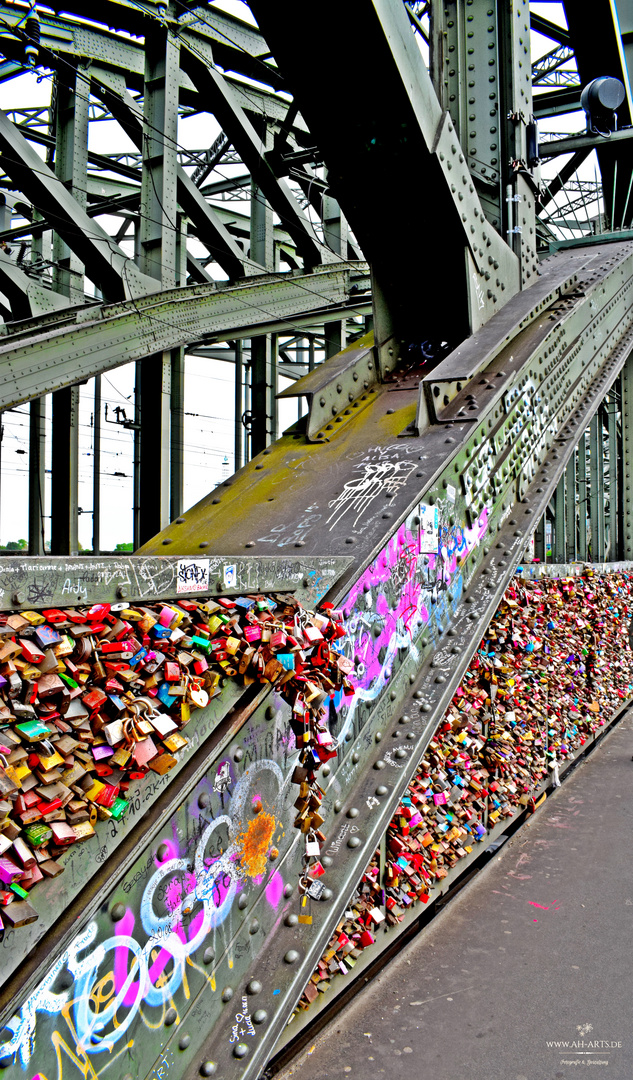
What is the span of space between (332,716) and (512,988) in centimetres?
182

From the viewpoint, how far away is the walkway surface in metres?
3.17

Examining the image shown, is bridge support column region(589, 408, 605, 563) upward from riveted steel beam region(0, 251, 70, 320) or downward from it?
downward

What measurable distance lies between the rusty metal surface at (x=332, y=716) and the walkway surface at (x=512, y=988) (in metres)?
0.83

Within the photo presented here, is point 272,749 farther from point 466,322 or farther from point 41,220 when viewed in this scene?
point 41,220

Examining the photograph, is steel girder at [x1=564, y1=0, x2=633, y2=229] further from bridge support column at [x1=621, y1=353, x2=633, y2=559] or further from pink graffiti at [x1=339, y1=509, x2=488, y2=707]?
pink graffiti at [x1=339, y1=509, x2=488, y2=707]

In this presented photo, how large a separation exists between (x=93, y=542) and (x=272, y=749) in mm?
13992

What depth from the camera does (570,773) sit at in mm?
7594

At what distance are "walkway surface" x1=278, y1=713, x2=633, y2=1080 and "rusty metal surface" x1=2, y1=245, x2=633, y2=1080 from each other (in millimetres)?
829

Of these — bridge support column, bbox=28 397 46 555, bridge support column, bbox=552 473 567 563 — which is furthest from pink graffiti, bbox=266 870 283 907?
bridge support column, bbox=28 397 46 555

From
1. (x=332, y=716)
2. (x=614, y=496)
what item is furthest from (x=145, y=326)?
(x=332, y=716)

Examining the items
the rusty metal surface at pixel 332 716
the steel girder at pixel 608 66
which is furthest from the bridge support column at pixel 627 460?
the rusty metal surface at pixel 332 716

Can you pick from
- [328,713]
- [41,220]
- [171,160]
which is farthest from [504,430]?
[41,220]

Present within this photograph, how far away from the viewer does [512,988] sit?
12.4ft

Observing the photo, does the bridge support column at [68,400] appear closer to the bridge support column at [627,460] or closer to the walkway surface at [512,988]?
the bridge support column at [627,460]
